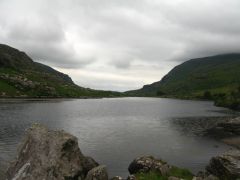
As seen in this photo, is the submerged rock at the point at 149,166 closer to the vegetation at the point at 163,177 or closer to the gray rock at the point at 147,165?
the gray rock at the point at 147,165

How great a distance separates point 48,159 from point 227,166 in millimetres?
24150

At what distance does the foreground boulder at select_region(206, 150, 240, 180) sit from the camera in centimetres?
4309

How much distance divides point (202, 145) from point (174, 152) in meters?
13.5

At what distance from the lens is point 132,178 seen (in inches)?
1674

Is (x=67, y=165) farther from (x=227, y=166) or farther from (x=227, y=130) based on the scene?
(x=227, y=130)

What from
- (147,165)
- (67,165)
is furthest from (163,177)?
(67,165)

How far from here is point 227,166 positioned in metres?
44.3

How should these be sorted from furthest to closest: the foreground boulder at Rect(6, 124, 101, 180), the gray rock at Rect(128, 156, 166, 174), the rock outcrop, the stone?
the rock outcrop, the gray rock at Rect(128, 156, 166, 174), the stone, the foreground boulder at Rect(6, 124, 101, 180)

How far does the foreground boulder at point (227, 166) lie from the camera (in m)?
43.1

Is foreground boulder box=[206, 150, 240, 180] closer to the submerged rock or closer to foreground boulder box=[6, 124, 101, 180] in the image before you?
the submerged rock

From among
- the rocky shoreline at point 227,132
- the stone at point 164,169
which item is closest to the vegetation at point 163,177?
the stone at point 164,169

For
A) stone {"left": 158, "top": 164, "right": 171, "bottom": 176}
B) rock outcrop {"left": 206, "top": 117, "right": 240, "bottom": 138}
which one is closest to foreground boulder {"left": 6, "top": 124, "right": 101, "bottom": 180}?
stone {"left": 158, "top": 164, "right": 171, "bottom": 176}

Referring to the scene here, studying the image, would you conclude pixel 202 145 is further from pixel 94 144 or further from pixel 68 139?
pixel 68 139

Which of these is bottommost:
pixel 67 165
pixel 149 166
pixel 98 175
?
pixel 98 175
